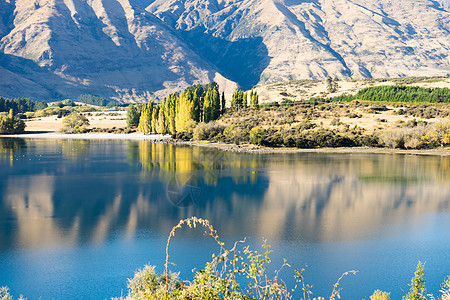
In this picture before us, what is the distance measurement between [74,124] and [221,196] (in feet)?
400

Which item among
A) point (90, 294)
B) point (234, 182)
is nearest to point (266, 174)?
point (234, 182)

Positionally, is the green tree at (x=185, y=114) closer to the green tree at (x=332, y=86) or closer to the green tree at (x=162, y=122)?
the green tree at (x=162, y=122)

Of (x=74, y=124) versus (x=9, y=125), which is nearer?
(x=9, y=125)

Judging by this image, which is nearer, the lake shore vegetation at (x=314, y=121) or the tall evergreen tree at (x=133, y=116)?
the lake shore vegetation at (x=314, y=121)

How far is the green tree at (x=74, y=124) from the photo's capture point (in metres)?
144

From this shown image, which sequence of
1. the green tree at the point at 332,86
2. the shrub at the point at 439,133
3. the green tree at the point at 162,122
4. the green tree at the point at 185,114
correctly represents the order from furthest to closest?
the green tree at the point at 332,86 → the green tree at the point at 162,122 → the green tree at the point at 185,114 → the shrub at the point at 439,133

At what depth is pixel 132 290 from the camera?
1767cm

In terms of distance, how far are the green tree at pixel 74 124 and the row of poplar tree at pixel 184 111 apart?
1556 cm

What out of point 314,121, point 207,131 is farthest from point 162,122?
point 314,121

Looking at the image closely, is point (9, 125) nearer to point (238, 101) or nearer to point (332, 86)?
point (238, 101)

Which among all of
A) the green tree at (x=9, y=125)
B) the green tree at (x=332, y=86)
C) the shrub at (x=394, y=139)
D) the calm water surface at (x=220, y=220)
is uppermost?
the green tree at (x=332, y=86)

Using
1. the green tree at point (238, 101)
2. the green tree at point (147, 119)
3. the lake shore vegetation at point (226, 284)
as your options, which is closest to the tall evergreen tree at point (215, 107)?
the green tree at point (238, 101)

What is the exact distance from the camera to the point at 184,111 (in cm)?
10950

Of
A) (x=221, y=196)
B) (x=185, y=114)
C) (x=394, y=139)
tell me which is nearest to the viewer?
(x=221, y=196)
